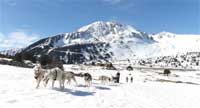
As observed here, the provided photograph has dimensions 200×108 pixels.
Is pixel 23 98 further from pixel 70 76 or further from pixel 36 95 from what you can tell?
pixel 70 76

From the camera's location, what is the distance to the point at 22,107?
1627 cm

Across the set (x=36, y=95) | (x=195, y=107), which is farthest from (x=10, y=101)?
(x=195, y=107)

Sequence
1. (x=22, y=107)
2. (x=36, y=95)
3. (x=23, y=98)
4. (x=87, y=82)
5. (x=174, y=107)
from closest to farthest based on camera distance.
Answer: (x=22, y=107) < (x=23, y=98) < (x=36, y=95) < (x=174, y=107) < (x=87, y=82)

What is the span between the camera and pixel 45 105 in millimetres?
17250

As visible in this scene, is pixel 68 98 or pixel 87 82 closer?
pixel 68 98

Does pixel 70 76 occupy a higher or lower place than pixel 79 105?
higher

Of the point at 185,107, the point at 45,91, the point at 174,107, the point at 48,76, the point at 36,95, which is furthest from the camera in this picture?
the point at 185,107

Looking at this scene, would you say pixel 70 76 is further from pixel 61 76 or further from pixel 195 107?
pixel 195 107

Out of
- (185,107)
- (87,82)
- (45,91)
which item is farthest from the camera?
(87,82)

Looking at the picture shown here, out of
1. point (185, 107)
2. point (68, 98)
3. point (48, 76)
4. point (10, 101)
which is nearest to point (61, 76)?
point (48, 76)

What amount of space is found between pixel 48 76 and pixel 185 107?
1254 centimetres

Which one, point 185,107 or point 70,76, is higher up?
point 70,76

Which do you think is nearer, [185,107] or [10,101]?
[10,101]

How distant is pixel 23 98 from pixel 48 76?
16.6 ft
